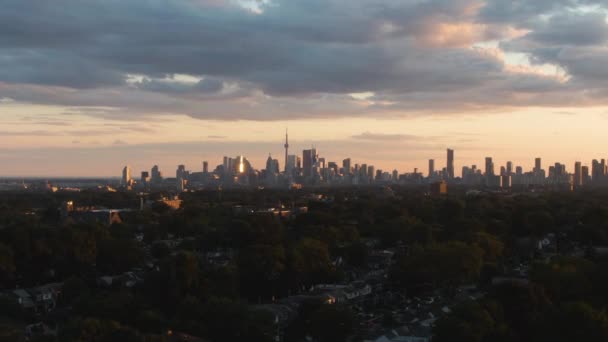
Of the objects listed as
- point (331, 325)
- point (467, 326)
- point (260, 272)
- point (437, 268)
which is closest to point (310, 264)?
point (260, 272)

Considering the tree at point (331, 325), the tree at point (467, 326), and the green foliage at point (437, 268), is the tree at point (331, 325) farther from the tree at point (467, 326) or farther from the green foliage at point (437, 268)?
the green foliage at point (437, 268)

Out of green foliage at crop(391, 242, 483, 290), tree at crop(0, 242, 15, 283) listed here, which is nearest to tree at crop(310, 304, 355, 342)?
green foliage at crop(391, 242, 483, 290)

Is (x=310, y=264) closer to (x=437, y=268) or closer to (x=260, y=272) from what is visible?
(x=260, y=272)

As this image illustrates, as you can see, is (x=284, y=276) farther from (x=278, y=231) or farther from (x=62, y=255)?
(x=278, y=231)

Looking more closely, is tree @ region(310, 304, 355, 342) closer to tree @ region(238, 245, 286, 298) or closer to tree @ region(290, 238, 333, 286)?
tree @ region(238, 245, 286, 298)

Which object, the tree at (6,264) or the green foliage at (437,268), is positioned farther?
the tree at (6,264)

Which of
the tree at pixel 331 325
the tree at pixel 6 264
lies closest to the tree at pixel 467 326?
the tree at pixel 331 325

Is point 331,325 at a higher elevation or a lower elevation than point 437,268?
lower

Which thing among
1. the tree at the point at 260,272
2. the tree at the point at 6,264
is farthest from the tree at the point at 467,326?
the tree at the point at 6,264

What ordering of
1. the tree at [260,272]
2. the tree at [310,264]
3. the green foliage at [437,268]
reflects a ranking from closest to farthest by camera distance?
1. the tree at [260,272]
2. the green foliage at [437,268]
3. the tree at [310,264]

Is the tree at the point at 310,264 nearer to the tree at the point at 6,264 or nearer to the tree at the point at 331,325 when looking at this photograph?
the tree at the point at 331,325

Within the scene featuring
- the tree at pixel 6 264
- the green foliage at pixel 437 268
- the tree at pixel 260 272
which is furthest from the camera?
the tree at pixel 6 264
